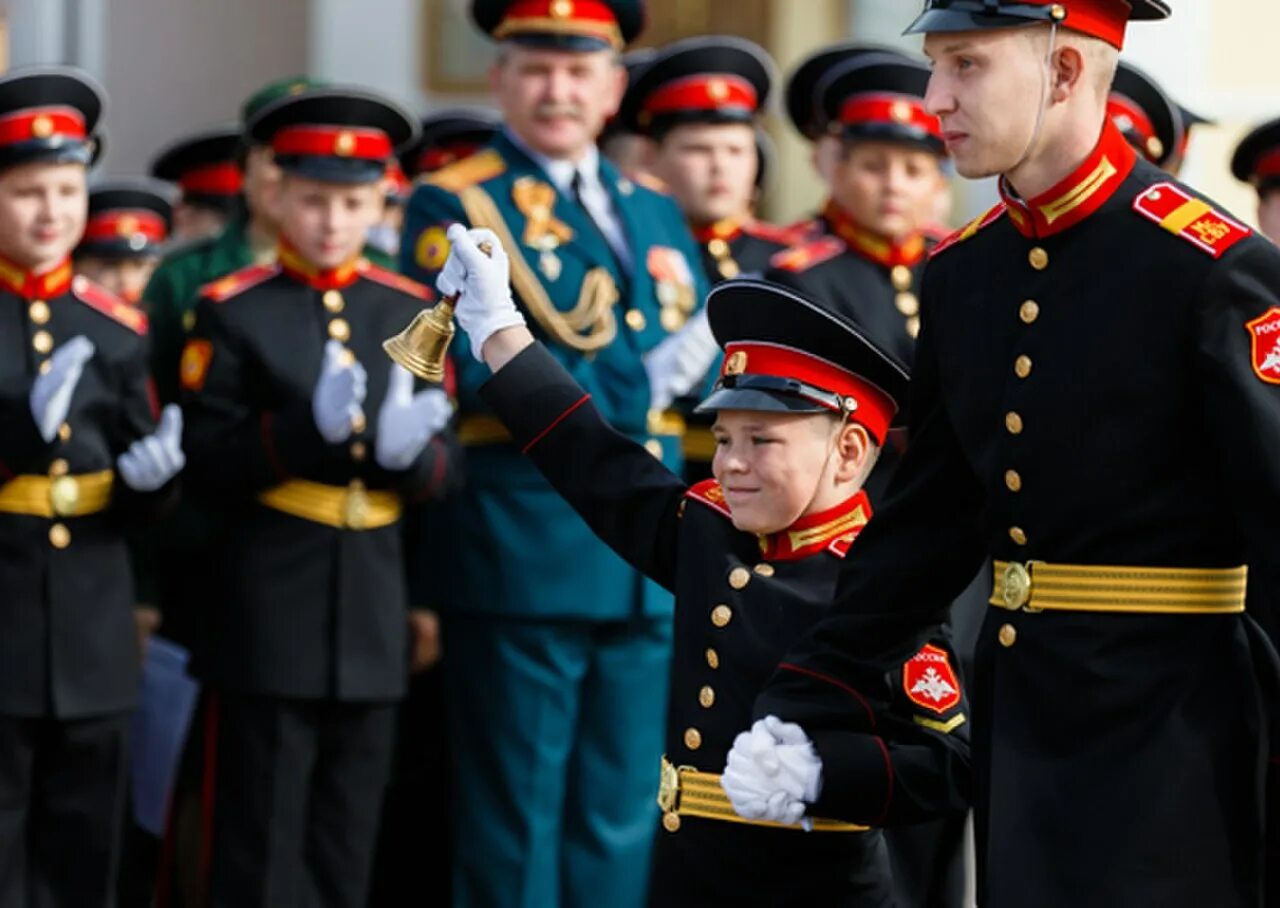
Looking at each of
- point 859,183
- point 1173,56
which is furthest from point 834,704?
point 1173,56

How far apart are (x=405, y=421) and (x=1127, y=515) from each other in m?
2.38

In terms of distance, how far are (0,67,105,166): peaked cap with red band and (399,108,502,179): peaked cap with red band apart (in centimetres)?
220

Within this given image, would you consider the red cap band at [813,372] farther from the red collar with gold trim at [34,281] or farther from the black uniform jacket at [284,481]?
the red collar with gold trim at [34,281]

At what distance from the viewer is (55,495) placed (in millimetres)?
5414

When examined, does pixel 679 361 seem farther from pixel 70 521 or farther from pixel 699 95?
pixel 70 521

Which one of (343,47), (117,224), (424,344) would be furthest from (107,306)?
(343,47)

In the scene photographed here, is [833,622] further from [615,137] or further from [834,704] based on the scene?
[615,137]

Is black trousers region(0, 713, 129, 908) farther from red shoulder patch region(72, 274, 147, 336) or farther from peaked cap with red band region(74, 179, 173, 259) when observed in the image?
peaked cap with red band region(74, 179, 173, 259)

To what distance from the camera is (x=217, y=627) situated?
559 cm

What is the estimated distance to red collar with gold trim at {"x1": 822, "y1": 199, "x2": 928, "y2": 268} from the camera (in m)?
6.05

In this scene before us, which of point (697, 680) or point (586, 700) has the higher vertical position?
point (697, 680)

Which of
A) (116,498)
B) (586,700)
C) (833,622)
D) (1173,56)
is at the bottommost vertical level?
(586,700)

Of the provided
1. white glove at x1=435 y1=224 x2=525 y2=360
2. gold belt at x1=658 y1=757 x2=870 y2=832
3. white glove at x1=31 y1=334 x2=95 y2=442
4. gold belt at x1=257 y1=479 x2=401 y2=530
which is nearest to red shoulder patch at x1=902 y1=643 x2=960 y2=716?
gold belt at x1=658 y1=757 x2=870 y2=832

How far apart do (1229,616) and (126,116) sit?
30.6 feet
